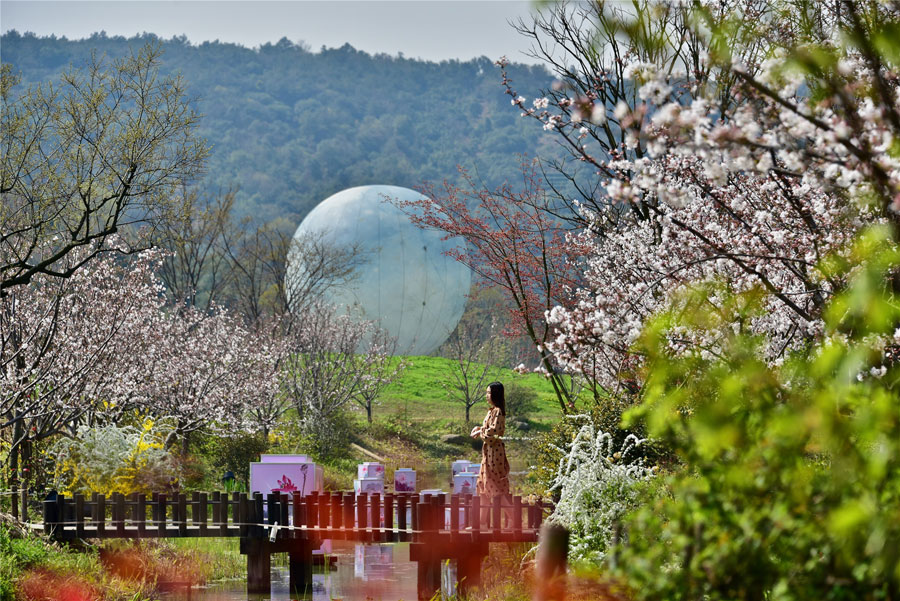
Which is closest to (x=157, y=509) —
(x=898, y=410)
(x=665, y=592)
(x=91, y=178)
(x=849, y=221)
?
(x=91, y=178)

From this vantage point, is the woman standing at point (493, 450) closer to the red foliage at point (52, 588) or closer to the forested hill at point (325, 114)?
the red foliage at point (52, 588)

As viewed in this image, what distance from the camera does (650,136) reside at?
4547mm

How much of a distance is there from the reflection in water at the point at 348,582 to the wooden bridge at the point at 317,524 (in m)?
0.33

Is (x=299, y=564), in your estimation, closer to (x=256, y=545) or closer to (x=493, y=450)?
(x=256, y=545)

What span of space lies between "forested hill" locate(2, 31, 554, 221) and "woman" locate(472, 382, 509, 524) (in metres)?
71.5

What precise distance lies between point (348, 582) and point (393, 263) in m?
35.1

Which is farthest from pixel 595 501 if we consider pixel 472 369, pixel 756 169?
pixel 472 369

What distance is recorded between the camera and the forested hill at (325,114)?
90.0 metres

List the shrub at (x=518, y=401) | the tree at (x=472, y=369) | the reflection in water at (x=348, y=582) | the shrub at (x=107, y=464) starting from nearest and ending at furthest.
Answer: the reflection in water at (x=348, y=582) < the shrub at (x=107, y=464) < the shrub at (x=518, y=401) < the tree at (x=472, y=369)

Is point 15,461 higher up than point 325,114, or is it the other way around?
point 325,114

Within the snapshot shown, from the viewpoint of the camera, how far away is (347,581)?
1417 cm

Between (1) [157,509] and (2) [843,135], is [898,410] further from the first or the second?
(1) [157,509]

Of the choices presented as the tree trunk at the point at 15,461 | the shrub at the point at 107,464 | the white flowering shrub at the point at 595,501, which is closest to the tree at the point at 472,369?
the shrub at the point at 107,464

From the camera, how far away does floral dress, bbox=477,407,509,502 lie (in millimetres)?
11828
